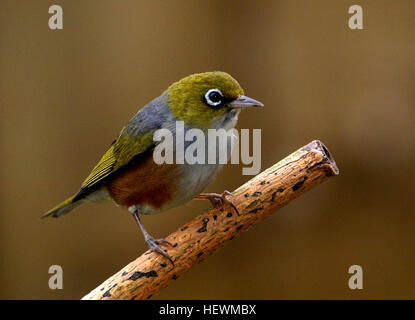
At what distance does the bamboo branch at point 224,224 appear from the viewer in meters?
2.82

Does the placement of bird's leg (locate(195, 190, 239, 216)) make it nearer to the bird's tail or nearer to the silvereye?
the silvereye

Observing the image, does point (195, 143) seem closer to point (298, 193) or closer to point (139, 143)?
point (139, 143)

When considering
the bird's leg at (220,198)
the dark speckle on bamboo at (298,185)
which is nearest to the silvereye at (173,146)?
the bird's leg at (220,198)

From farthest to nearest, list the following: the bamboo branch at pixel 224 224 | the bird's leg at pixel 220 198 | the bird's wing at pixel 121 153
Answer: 1. the bird's wing at pixel 121 153
2. the bird's leg at pixel 220 198
3. the bamboo branch at pixel 224 224

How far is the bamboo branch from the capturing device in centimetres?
282

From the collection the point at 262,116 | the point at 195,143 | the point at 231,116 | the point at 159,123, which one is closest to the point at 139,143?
the point at 159,123

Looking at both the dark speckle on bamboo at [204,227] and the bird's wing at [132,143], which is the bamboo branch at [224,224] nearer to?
the dark speckle on bamboo at [204,227]

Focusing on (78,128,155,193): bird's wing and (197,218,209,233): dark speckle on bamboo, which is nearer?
(197,218,209,233): dark speckle on bamboo

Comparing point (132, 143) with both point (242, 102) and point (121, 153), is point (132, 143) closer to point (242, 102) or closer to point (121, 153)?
point (121, 153)

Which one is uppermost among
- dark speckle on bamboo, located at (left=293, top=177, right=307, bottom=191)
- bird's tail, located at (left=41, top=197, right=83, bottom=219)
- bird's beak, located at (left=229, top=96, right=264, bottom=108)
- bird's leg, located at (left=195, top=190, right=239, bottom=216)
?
bird's beak, located at (left=229, top=96, right=264, bottom=108)

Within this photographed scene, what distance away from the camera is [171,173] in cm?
301

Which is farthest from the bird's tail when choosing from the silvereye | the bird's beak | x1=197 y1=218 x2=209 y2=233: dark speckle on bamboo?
the bird's beak

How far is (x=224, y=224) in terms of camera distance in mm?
2906

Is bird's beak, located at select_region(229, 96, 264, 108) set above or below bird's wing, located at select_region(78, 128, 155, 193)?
above
